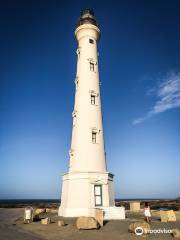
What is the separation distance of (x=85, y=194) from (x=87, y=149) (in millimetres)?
3812

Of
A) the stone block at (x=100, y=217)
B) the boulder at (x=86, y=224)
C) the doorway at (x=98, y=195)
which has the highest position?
the doorway at (x=98, y=195)

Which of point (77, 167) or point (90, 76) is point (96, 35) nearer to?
point (90, 76)

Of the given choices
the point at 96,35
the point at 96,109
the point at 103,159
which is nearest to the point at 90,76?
the point at 96,109

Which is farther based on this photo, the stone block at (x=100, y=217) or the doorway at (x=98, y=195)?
the doorway at (x=98, y=195)

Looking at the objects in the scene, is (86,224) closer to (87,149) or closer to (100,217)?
(100,217)

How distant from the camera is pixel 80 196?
20.7 meters

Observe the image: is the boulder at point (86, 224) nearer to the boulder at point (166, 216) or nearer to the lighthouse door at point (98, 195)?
the boulder at point (166, 216)

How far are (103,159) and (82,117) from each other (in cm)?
427

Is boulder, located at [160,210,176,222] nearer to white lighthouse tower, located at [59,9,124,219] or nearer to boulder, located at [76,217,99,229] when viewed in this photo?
white lighthouse tower, located at [59,9,124,219]

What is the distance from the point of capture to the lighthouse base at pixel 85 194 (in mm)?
20422

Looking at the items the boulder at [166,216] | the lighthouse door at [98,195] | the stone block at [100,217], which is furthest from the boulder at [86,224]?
the lighthouse door at [98,195]

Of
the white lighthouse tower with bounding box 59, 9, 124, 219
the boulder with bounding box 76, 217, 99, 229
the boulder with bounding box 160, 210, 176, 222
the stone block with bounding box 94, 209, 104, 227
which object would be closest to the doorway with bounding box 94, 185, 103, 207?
the white lighthouse tower with bounding box 59, 9, 124, 219

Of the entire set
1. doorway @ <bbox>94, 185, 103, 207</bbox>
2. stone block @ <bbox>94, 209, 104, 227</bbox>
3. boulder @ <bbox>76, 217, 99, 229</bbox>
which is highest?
doorway @ <bbox>94, 185, 103, 207</bbox>

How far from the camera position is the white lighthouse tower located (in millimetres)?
20703
